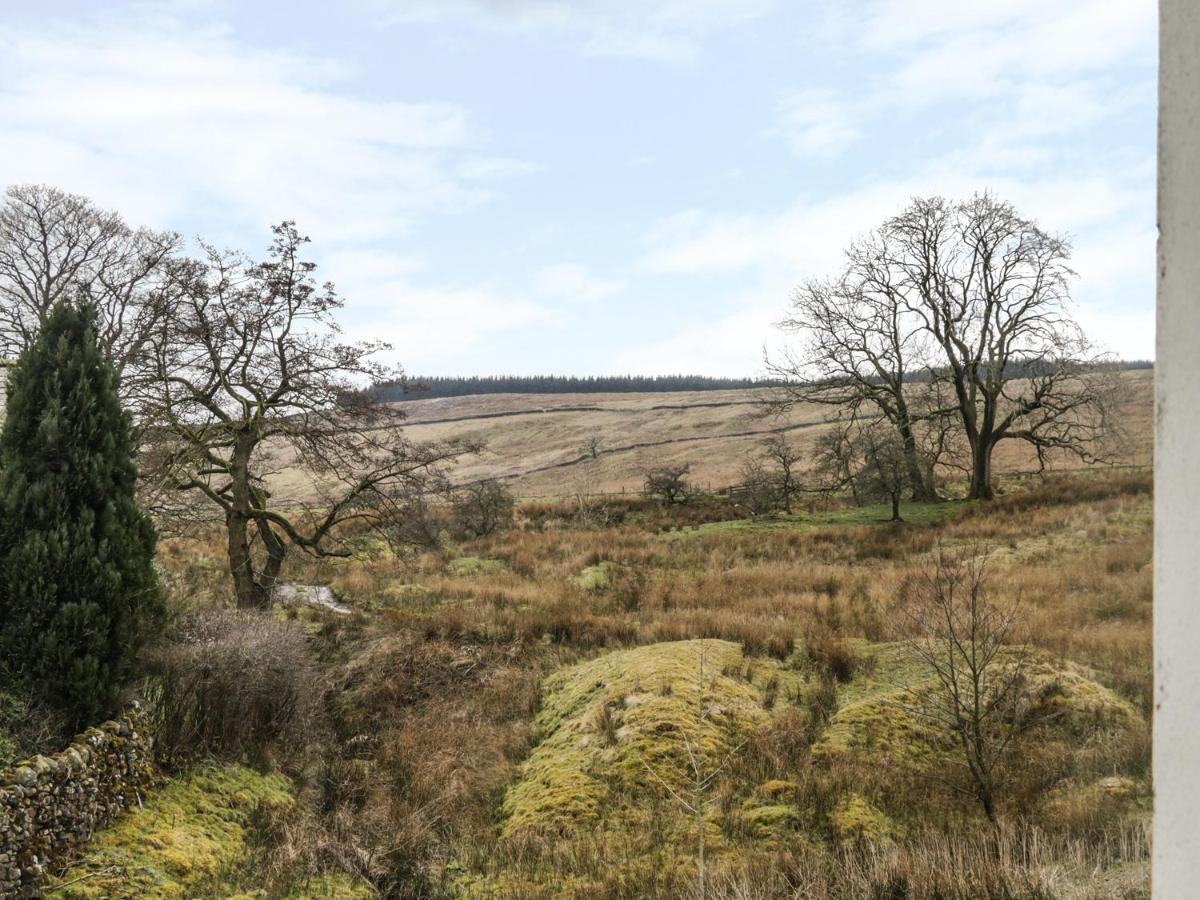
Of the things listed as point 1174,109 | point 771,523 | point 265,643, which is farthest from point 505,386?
point 1174,109

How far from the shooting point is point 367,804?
702 cm

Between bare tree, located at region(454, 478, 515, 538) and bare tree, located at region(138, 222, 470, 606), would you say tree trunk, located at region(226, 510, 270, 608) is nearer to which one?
bare tree, located at region(138, 222, 470, 606)

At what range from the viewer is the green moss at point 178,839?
200 inches

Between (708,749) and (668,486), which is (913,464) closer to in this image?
(668,486)

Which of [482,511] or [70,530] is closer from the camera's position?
[70,530]

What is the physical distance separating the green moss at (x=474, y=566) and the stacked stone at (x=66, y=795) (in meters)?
14.2

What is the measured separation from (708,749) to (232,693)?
4844 mm

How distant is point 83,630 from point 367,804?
2.84m

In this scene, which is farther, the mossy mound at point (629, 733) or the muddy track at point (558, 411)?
the muddy track at point (558, 411)

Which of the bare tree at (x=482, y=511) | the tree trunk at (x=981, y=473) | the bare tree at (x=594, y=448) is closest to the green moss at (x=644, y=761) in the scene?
the tree trunk at (x=981, y=473)

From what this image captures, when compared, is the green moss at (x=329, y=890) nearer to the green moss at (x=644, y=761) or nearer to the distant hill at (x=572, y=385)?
the green moss at (x=644, y=761)

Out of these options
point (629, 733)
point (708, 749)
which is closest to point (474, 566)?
point (629, 733)

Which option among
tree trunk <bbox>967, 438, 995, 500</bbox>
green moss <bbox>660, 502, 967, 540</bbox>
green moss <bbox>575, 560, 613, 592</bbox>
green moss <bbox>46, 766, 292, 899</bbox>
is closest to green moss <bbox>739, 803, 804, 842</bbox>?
green moss <bbox>46, 766, 292, 899</bbox>

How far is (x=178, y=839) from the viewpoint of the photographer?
5.90m
